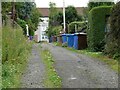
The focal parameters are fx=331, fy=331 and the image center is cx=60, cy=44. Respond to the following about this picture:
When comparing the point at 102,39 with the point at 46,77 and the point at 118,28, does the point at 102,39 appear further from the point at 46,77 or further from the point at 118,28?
the point at 46,77

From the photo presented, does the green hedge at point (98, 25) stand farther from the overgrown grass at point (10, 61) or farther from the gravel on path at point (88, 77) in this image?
the gravel on path at point (88, 77)

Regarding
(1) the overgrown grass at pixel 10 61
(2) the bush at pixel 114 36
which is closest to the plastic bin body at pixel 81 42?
(2) the bush at pixel 114 36

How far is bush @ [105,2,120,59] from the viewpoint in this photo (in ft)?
45.7

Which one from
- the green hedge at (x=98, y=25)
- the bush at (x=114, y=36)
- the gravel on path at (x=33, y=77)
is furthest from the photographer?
the green hedge at (x=98, y=25)

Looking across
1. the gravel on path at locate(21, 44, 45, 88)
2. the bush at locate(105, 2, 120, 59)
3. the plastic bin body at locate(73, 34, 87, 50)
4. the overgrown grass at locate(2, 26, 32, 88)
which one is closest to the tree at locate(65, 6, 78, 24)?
the plastic bin body at locate(73, 34, 87, 50)

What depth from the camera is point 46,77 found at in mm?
8977

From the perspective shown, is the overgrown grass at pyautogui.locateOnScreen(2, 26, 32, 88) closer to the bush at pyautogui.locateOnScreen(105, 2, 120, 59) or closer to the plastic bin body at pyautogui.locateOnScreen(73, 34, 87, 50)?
the bush at pyautogui.locateOnScreen(105, 2, 120, 59)

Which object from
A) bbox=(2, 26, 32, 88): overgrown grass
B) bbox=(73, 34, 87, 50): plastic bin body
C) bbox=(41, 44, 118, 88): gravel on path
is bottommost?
bbox=(73, 34, 87, 50): plastic bin body

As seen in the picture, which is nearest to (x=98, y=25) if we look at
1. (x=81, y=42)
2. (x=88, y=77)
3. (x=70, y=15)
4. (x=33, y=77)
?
(x=81, y=42)

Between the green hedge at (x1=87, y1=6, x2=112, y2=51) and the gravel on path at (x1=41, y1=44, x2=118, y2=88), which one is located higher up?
the green hedge at (x1=87, y1=6, x2=112, y2=51)

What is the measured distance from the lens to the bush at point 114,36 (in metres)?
13.9

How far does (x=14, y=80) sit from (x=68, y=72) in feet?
7.51

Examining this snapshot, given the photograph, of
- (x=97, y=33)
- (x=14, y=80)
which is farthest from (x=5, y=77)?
(x=97, y=33)

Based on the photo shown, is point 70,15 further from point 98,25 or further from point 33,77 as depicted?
point 33,77
